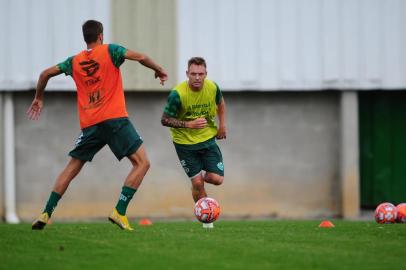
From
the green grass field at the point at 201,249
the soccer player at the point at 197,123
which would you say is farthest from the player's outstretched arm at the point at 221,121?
the green grass field at the point at 201,249

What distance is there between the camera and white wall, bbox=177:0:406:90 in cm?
2023

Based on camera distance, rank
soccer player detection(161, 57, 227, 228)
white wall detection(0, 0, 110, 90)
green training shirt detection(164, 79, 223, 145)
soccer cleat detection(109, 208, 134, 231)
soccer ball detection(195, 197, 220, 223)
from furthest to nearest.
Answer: white wall detection(0, 0, 110, 90)
green training shirt detection(164, 79, 223, 145)
soccer player detection(161, 57, 227, 228)
soccer ball detection(195, 197, 220, 223)
soccer cleat detection(109, 208, 134, 231)

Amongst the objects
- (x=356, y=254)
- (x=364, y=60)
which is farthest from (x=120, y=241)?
(x=364, y=60)

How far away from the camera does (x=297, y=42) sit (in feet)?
66.8

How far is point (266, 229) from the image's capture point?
11.8 meters

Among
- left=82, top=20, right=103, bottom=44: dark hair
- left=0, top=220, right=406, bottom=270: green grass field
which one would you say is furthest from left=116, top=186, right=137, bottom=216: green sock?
left=82, top=20, right=103, bottom=44: dark hair

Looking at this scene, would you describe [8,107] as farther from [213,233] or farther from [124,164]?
[213,233]

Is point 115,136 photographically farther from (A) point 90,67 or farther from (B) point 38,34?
(B) point 38,34

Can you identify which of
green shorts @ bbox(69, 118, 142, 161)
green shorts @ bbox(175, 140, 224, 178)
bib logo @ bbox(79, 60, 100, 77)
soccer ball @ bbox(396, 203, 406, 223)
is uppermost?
bib logo @ bbox(79, 60, 100, 77)

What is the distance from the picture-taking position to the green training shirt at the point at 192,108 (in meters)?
12.6

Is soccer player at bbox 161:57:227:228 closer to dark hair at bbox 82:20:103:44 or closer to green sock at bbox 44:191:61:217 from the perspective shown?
dark hair at bbox 82:20:103:44

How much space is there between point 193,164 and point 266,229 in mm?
1681

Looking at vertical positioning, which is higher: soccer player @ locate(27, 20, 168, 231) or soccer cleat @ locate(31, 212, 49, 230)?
soccer player @ locate(27, 20, 168, 231)

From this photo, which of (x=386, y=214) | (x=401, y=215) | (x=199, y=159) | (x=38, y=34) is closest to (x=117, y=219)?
(x=199, y=159)
